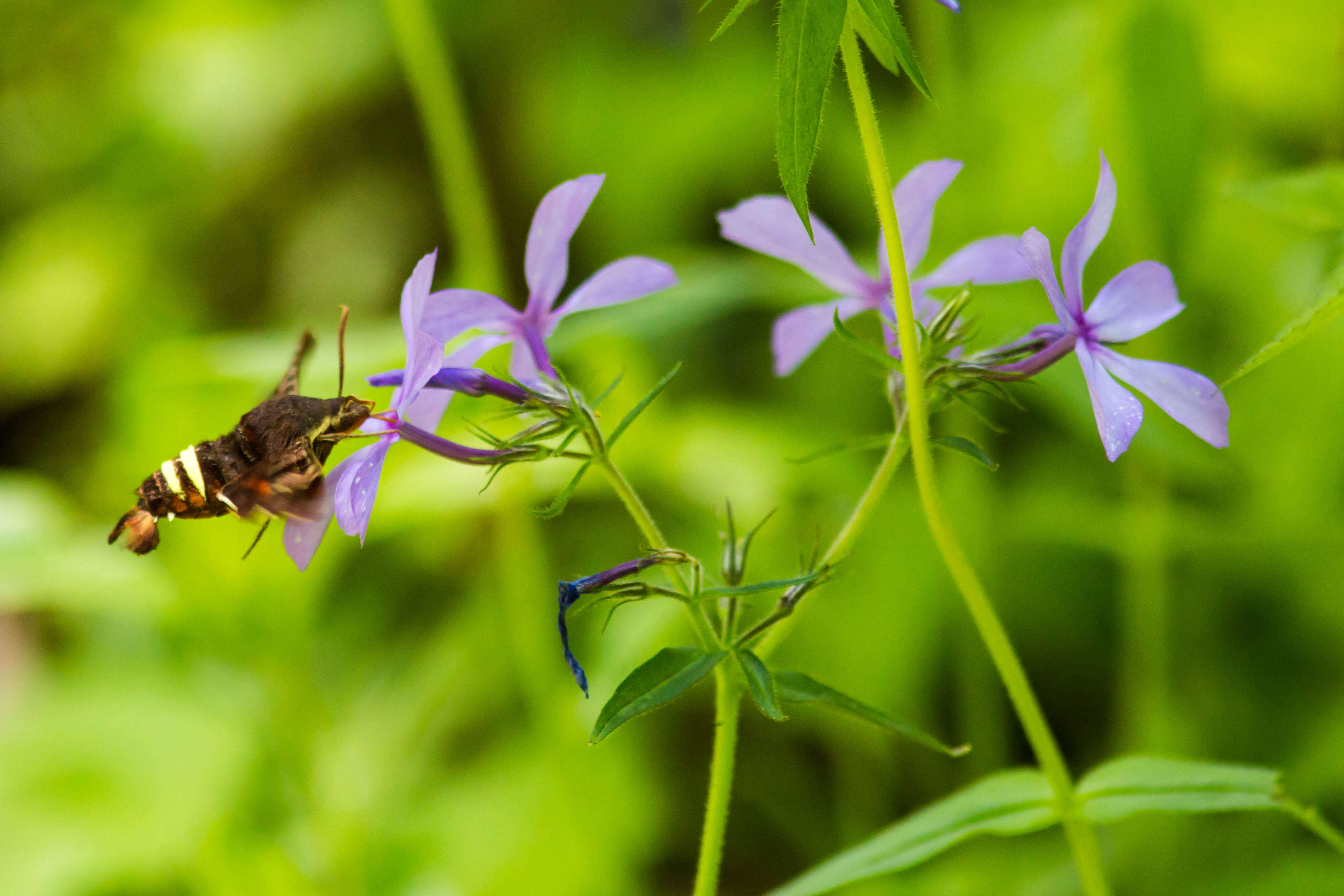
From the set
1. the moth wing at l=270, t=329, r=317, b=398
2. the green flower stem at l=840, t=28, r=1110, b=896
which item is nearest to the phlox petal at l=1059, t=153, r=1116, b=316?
the green flower stem at l=840, t=28, r=1110, b=896

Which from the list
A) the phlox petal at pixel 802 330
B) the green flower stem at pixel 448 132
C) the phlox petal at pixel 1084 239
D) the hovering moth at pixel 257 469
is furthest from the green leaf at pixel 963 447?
the green flower stem at pixel 448 132

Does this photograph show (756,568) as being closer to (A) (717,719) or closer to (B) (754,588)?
(A) (717,719)

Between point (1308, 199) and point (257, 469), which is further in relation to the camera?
point (1308, 199)

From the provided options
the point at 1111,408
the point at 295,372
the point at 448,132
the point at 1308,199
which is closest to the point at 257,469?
the point at 295,372

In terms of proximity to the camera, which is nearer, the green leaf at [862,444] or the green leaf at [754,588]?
the green leaf at [754,588]

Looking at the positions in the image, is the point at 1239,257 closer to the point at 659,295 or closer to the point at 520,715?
the point at 659,295

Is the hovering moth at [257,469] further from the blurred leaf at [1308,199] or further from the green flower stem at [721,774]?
the blurred leaf at [1308,199]

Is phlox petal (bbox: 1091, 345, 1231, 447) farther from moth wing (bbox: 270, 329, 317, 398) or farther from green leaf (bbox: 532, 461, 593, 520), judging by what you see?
moth wing (bbox: 270, 329, 317, 398)
